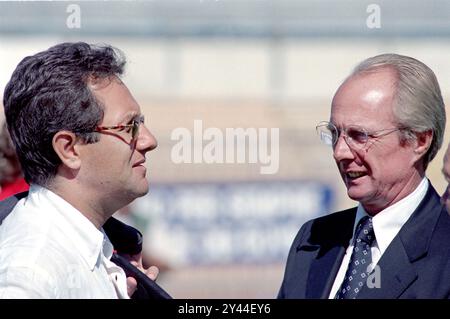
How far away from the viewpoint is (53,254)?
5.37ft

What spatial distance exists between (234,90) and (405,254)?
4.60 metres

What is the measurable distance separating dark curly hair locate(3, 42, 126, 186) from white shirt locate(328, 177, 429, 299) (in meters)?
0.75

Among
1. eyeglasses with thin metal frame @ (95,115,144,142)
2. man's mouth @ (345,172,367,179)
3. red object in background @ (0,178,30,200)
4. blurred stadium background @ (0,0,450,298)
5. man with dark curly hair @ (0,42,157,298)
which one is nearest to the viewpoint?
man with dark curly hair @ (0,42,157,298)

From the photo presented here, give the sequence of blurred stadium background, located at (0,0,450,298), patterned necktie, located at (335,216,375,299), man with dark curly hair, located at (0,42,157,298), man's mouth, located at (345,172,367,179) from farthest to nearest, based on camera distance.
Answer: blurred stadium background, located at (0,0,450,298)
man's mouth, located at (345,172,367,179)
patterned necktie, located at (335,216,375,299)
man with dark curly hair, located at (0,42,157,298)

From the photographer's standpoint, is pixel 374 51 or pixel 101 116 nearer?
pixel 101 116

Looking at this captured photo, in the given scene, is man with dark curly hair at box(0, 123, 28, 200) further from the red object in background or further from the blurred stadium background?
the blurred stadium background

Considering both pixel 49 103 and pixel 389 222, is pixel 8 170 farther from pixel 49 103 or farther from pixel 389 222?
pixel 389 222

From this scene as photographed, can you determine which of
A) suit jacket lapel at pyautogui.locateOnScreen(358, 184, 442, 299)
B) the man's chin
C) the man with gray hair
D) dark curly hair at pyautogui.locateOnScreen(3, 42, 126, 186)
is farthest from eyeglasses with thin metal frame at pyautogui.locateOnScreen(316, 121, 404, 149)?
dark curly hair at pyautogui.locateOnScreen(3, 42, 126, 186)

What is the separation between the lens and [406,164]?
200cm

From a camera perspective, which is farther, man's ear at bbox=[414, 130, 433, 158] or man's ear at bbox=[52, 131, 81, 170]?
man's ear at bbox=[414, 130, 433, 158]

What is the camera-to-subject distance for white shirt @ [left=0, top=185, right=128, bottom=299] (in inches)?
→ 61.1
